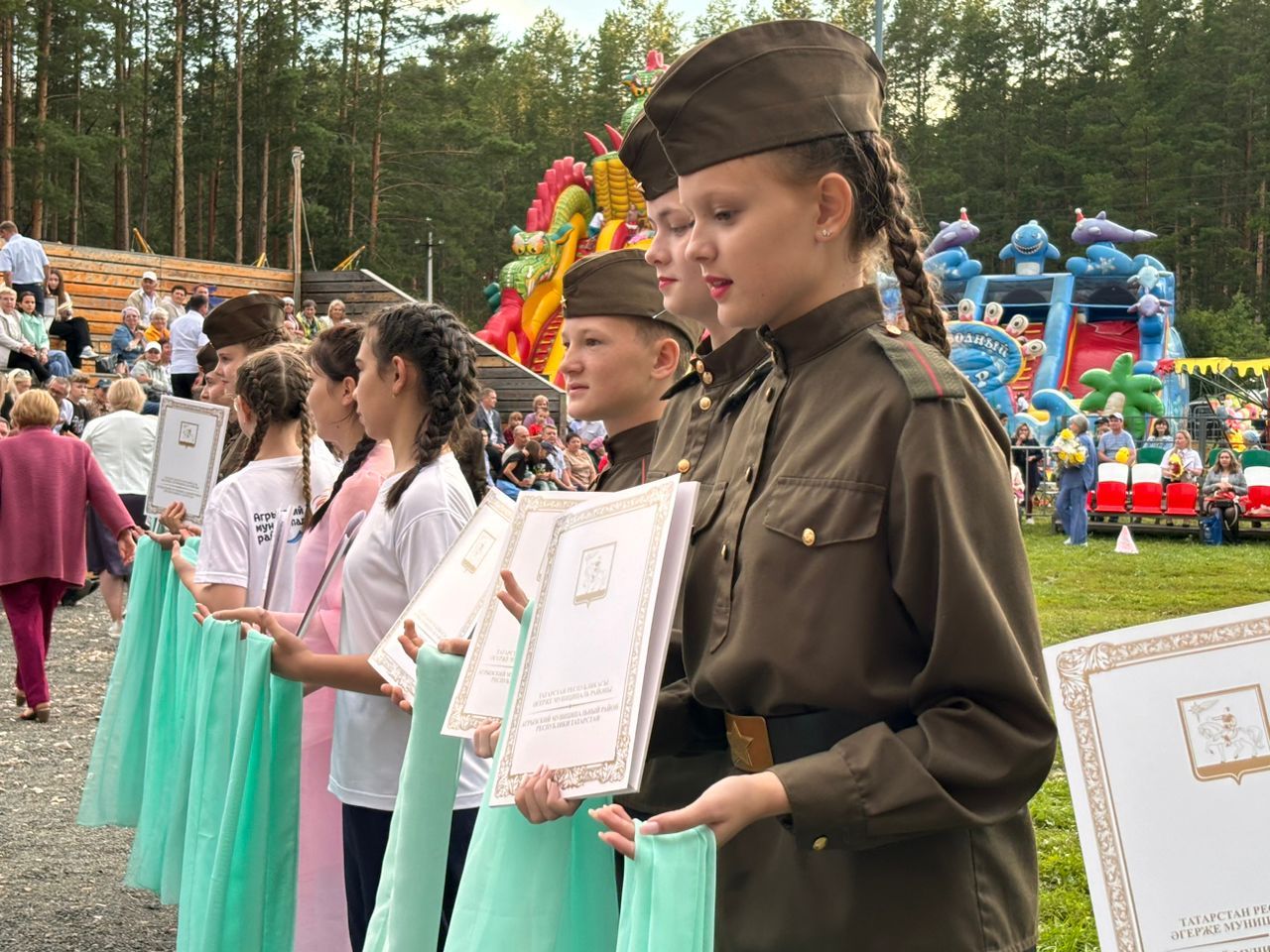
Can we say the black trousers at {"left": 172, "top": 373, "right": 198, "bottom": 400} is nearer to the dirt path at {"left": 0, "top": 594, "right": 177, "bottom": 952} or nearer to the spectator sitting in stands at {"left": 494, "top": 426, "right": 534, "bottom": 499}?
the spectator sitting in stands at {"left": 494, "top": 426, "right": 534, "bottom": 499}

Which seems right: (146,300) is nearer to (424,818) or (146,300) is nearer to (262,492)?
(262,492)

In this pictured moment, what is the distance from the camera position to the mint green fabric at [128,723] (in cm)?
506

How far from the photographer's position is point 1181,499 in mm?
20234

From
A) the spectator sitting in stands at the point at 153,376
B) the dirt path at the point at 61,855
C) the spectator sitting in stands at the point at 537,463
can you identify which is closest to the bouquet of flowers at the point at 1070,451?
the spectator sitting in stands at the point at 537,463

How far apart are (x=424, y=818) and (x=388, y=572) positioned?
0.80 m

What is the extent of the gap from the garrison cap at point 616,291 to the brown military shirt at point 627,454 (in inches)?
8.7

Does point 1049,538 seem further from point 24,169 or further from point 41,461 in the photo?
point 24,169

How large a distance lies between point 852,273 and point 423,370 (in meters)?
1.73

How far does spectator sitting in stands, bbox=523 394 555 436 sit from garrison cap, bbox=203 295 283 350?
13.3m

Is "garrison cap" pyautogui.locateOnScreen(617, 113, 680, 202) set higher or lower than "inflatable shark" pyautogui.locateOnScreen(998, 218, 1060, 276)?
lower

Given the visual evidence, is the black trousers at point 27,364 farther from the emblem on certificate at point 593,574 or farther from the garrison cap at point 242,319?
the emblem on certificate at point 593,574

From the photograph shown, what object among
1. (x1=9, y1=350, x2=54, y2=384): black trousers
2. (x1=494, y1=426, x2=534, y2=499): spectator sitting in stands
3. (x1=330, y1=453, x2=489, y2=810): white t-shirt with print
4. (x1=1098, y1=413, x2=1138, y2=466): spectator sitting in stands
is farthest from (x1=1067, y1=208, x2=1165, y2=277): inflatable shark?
(x1=330, y1=453, x2=489, y2=810): white t-shirt with print

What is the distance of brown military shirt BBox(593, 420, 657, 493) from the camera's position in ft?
9.01

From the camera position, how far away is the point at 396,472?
10.6ft
